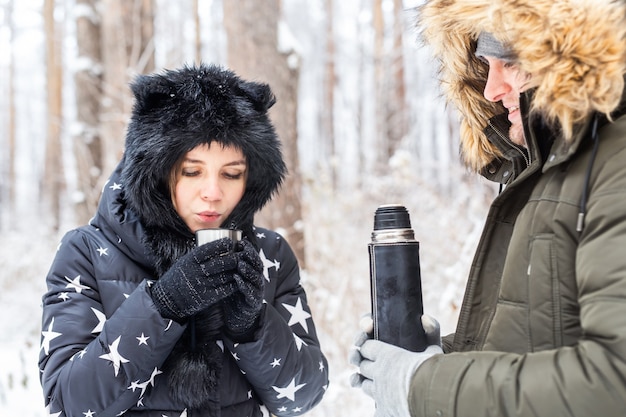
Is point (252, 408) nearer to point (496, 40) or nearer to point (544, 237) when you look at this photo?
point (544, 237)

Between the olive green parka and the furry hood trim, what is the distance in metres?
0.94

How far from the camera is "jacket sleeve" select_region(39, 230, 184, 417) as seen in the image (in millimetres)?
1654

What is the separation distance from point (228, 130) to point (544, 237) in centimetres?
121

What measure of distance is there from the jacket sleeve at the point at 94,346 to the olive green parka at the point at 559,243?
90 centimetres

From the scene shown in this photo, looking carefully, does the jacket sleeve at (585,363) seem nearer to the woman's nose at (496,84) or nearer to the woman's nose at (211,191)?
the woman's nose at (496,84)

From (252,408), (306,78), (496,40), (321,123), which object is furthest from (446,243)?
(306,78)

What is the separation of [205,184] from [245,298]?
17.8 inches

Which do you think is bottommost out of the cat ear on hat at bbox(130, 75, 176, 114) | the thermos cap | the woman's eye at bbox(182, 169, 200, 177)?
the thermos cap

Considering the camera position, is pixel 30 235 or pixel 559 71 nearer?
pixel 559 71

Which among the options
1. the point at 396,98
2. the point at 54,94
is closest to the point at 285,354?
the point at 54,94

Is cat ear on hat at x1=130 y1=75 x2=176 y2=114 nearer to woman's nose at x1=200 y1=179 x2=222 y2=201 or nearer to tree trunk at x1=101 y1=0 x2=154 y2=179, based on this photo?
woman's nose at x1=200 y1=179 x2=222 y2=201

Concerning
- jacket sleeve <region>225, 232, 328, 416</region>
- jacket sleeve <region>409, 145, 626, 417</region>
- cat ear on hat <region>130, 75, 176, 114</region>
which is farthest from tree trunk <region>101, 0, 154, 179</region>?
jacket sleeve <region>409, 145, 626, 417</region>

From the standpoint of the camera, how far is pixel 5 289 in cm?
915

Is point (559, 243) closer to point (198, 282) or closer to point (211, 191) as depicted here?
point (198, 282)
